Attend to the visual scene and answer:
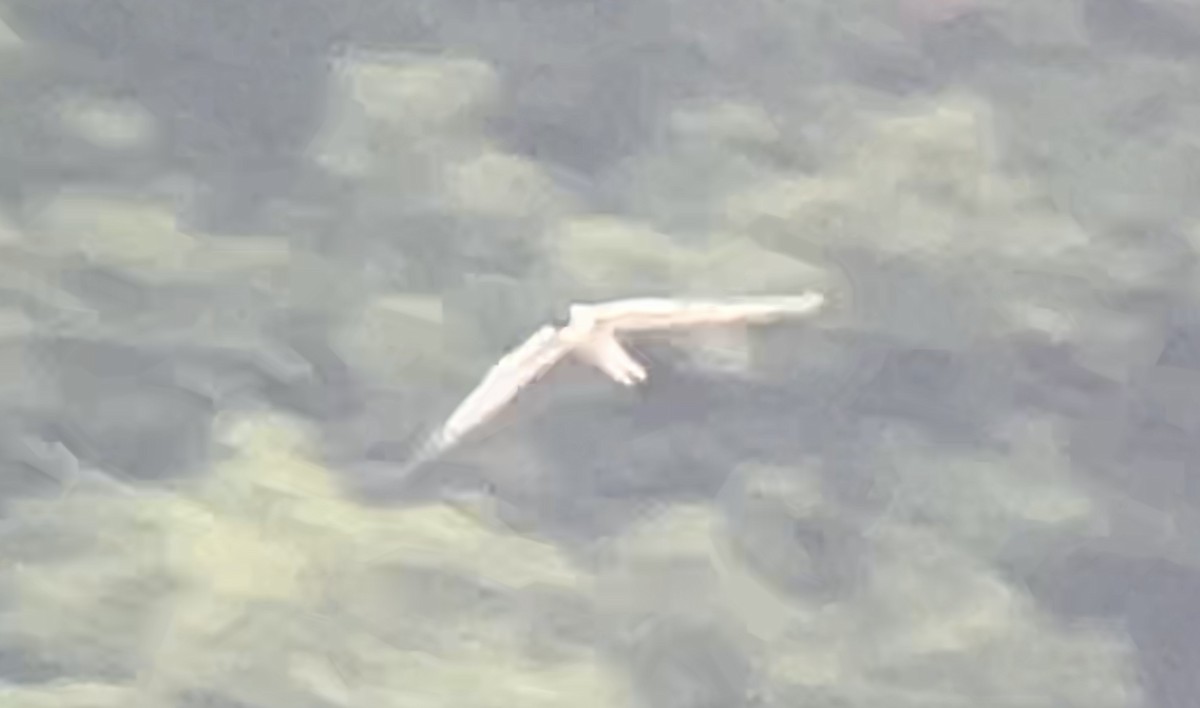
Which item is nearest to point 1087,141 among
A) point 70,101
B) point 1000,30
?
point 1000,30

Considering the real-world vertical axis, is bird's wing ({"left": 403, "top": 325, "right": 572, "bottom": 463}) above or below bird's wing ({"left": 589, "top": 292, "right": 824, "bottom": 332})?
below

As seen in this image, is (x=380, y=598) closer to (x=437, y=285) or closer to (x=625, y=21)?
(x=437, y=285)

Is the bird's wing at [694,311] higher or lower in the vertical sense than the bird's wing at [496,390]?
higher
